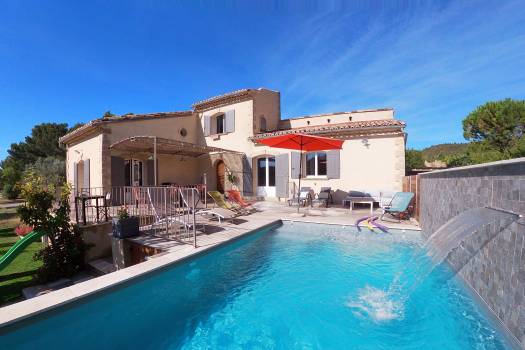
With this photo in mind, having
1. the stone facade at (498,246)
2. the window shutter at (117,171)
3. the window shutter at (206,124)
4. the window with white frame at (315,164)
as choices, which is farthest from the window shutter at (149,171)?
the stone facade at (498,246)

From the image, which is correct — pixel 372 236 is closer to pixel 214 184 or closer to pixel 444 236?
pixel 444 236

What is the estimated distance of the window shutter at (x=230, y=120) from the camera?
16.9 meters

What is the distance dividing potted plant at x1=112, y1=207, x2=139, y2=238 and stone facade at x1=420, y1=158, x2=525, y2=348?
7543 millimetres

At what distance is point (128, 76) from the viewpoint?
702 inches

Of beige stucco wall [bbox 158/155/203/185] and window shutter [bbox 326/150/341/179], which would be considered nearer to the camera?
window shutter [bbox 326/150/341/179]

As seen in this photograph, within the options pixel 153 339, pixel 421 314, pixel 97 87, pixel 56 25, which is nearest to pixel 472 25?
pixel 421 314

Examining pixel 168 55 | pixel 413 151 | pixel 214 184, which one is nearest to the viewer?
pixel 168 55

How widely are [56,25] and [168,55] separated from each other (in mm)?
5719

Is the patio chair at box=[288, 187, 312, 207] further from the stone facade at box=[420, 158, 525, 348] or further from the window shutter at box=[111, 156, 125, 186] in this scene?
the window shutter at box=[111, 156, 125, 186]

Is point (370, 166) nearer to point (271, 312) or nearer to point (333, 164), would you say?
point (333, 164)

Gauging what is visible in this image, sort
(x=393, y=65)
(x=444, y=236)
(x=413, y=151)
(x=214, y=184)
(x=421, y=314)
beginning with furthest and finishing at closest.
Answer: (x=413, y=151), (x=214, y=184), (x=393, y=65), (x=444, y=236), (x=421, y=314)

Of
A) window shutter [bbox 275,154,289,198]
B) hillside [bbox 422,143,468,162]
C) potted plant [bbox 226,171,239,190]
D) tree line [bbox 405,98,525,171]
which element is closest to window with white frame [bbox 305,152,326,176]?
window shutter [bbox 275,154,289,198]

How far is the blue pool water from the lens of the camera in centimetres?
321

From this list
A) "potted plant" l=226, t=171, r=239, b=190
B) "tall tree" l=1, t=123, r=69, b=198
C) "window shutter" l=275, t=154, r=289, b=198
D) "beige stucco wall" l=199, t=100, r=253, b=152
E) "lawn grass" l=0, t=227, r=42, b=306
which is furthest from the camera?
"tall tree" l=1, t=123, r=69, b=198
